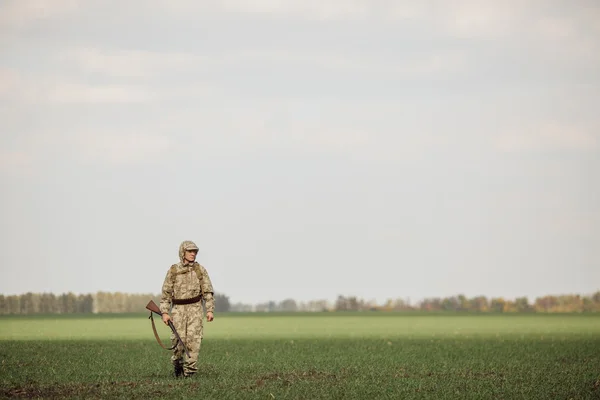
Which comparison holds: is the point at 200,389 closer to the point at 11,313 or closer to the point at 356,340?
the point at 356,340

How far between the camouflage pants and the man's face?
37.8 inches

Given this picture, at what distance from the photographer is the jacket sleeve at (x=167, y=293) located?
763 inches

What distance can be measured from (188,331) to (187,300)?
64cm

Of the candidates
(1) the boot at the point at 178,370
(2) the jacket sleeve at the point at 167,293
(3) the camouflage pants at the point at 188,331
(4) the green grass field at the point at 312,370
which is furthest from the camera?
(1) the boot at the point at 178,370

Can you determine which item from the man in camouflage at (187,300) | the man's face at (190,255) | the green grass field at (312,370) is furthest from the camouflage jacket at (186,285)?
the green grass field at (312,370)

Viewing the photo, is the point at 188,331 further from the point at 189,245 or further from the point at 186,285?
the point at 189,245

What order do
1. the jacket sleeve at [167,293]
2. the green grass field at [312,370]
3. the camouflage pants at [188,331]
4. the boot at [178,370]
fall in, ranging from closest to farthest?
the green grass field at [312,370], the camouflage pants at [188,331], the jacket sleeve at [167,293], the boot at [178,370]

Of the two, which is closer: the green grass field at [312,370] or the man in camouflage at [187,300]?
the green grass field at [312,370]

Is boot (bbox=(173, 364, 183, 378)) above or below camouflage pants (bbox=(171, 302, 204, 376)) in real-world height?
below

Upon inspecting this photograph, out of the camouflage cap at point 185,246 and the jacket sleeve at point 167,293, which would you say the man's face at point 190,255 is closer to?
the camouflage cap at point 185,246

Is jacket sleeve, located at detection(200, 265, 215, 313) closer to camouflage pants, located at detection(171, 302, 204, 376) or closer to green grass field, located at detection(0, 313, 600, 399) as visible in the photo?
camouflage pants, located at detection(171, 302, 204, 376)

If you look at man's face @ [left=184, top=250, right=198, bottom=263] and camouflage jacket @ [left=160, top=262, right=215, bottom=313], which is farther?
camouflage jacket @ [left=160, top=262, right=215, bottom=313]

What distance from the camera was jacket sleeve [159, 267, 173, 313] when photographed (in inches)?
763

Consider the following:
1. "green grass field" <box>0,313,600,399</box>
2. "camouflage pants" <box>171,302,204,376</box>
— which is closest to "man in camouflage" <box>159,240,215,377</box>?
"camouflage pants" <box>171,302,204,376</box>
